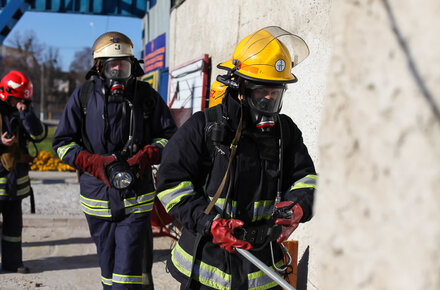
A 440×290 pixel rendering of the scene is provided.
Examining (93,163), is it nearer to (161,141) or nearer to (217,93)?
(161,141)

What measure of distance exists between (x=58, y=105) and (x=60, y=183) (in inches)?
2189

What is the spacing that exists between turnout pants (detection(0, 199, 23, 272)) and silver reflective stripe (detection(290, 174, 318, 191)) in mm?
3576

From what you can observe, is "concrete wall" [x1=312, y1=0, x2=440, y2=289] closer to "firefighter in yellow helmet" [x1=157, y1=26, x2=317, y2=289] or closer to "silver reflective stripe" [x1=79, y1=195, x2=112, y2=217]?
"firefighter in yellow helmet" [x1=157, y1=26, x2=317, y2=289]

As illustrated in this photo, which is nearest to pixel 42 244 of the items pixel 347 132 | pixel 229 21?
pixel 229 21

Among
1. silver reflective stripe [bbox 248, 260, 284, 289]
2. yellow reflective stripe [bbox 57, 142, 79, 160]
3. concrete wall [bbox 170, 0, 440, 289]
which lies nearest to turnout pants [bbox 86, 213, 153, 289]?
yellow reflective stripe [bbox 57, 142, 79, 160]

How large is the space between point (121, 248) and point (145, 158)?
0.65m

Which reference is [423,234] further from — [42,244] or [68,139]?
[42,244]

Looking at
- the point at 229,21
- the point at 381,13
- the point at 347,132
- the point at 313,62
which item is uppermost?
the point at 229,21

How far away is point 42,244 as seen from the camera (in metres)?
6.14

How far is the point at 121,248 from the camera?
11.3 ft

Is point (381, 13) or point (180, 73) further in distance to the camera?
point (180, 73)

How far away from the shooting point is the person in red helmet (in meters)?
4.85

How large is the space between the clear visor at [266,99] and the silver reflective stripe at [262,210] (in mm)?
423

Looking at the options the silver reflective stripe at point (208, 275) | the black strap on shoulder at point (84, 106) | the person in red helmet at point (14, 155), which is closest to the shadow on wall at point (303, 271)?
the silver reflective stripe at point (208, 275)
